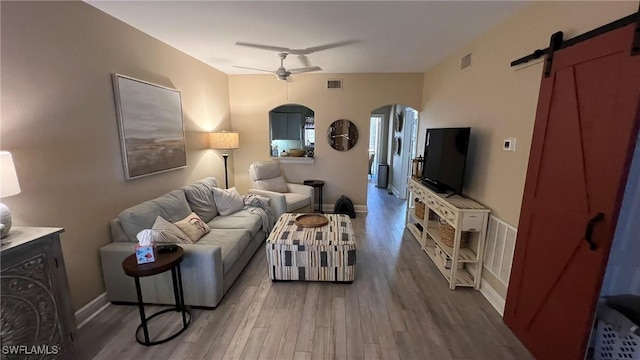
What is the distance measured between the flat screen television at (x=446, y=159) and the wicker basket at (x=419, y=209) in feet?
1.09

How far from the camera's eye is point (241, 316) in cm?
222

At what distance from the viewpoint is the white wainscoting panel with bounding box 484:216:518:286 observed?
222cm

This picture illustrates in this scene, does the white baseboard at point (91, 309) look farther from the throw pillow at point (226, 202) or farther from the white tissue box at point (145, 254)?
the throw pillow at point (226, 202)

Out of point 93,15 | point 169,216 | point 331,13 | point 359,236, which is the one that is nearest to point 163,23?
point 93,15

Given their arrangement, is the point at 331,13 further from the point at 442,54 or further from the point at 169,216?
the point at 169,216

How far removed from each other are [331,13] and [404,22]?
2.39 ft

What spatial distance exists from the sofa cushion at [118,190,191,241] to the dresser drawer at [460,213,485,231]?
2992 millimetres

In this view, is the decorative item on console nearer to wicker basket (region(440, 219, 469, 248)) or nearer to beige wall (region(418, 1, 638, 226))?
beige wall (region(418, 1, 638, 226))

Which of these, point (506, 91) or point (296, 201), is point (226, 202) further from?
point (506, 91)

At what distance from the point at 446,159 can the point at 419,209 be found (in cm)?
96

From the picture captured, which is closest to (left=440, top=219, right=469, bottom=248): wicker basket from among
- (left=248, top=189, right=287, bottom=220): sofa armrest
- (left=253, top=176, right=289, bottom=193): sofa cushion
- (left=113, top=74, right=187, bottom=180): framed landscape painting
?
(left=248, top=189, right=287, bottom=220): sofa armrest

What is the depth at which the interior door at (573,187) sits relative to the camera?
134cm

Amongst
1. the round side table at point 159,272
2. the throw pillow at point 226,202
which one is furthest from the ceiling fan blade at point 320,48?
the round side table at point 159,272

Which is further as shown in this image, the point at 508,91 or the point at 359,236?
the point at 359,236
